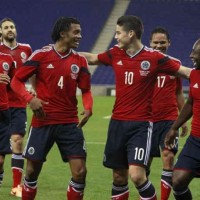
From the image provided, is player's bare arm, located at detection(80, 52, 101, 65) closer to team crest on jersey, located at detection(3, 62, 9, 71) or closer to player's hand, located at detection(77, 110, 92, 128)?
player's hand, located at detection(77, 110, 92, 128)

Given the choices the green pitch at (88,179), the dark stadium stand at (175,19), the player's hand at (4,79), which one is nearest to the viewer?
the player's hand at (4,79)

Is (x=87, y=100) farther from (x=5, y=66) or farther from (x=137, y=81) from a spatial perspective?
(x=5, y=66)

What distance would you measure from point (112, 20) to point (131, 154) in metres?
28.8

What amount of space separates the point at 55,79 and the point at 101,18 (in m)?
28.5

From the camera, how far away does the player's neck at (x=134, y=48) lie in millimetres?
7340

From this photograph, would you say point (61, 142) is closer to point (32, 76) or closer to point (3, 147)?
point (32, 76)

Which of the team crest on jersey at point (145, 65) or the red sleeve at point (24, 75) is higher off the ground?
the team crest on jersey at point (145, 65)

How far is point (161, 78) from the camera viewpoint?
879cm

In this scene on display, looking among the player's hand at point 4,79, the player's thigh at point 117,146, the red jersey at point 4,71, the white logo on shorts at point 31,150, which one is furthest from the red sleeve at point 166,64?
the red jersey at point 4,71

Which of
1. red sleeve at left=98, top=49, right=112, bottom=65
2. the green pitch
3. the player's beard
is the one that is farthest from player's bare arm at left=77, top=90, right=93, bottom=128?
the player's beard

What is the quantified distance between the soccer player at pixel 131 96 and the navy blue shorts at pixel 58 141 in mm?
339

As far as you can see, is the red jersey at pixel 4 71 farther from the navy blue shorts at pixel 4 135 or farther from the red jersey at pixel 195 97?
the red jersey at pixel 195 97

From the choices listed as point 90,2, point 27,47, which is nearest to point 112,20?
point 90,2

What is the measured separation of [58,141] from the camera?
7398mm
